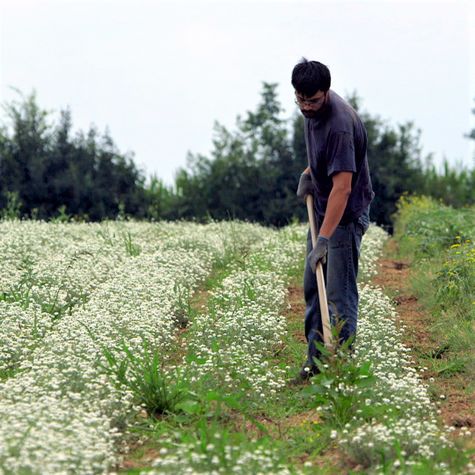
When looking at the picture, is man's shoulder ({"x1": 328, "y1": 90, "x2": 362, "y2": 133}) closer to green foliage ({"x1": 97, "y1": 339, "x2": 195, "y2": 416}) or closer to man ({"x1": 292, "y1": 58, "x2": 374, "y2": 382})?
man ({"x1": 292, "y1": 58, "x2": 374, "y2": 382})

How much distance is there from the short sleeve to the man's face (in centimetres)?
22

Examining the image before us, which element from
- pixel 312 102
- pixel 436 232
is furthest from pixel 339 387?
pixel 436 232

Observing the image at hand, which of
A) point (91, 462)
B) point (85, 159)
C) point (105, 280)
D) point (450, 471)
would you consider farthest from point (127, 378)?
point (85, 159)

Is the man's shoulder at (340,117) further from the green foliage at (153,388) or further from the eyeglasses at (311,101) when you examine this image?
the green foliage at (153,388)

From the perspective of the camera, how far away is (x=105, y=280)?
34.9ft

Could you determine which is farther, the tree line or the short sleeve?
the tree line

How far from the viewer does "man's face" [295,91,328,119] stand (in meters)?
6.25

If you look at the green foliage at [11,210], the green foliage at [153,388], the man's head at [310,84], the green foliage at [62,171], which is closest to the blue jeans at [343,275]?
the man's head at [310,84]

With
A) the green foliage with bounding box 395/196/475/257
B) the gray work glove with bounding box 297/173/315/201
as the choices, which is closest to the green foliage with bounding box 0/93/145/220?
the green foliage with bounding box 395/196/475/257

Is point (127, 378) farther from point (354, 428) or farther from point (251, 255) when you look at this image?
point (251, 255)

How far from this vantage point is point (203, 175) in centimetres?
2467

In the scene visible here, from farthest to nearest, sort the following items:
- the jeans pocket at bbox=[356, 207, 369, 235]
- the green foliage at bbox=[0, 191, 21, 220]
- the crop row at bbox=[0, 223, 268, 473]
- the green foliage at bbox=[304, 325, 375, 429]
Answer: the green foliage at bbox=[0, 191, 21, 220]
the jeans pocket at bbox=[356, 207, 369, 235]
the green foliage at bbox=[304, 325, 375, 429]
the crop row at bbox=[0, 223, 268, 473]

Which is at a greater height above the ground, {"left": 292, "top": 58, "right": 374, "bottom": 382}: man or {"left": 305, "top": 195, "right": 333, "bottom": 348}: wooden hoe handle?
{"left": 292, "top": 58, "right": 374, "bottom": 382}: man

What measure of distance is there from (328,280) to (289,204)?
656 inches
